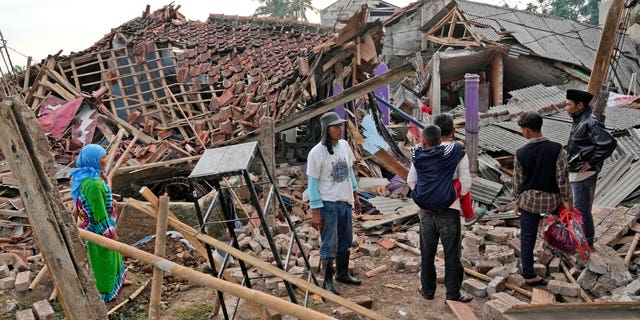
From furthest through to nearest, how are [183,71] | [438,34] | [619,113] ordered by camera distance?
1. [438,34]
2. [183,71]
3. [619,113]

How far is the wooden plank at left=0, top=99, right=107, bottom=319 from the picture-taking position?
224cm

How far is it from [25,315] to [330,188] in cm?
311

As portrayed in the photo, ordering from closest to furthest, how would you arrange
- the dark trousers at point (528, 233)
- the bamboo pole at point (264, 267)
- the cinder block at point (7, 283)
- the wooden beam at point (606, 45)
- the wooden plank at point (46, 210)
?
the wooden plank at point (46, 210) → the bamboo pole at point (264, 267) → the dark trousers at point (528, 233) → the cinder block at point (7, 283) → the wooden beam at point (606, 45)

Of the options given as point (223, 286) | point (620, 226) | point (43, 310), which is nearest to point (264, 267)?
point (223, 286)

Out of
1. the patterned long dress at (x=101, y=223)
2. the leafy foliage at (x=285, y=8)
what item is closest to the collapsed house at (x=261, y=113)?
the patterned long dress at (x=101, y=223)

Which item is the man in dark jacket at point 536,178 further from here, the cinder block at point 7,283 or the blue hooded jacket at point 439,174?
the cinder block at point 7,283

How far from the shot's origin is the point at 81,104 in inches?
404

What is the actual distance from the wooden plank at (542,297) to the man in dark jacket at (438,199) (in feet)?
2.30

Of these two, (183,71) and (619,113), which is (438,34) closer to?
(619,113)

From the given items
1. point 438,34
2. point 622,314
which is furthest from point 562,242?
point 438,34

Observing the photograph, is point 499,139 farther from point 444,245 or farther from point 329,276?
point 329,276

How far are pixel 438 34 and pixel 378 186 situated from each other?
11.4m

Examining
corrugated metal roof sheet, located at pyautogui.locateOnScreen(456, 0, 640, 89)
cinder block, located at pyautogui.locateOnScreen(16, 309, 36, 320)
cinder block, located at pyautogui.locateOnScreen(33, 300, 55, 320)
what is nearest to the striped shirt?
cinder block, located at pyautogui.locateOnScreen(33, 300, 55, 320)

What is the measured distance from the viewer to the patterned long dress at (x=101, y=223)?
4.21 m
